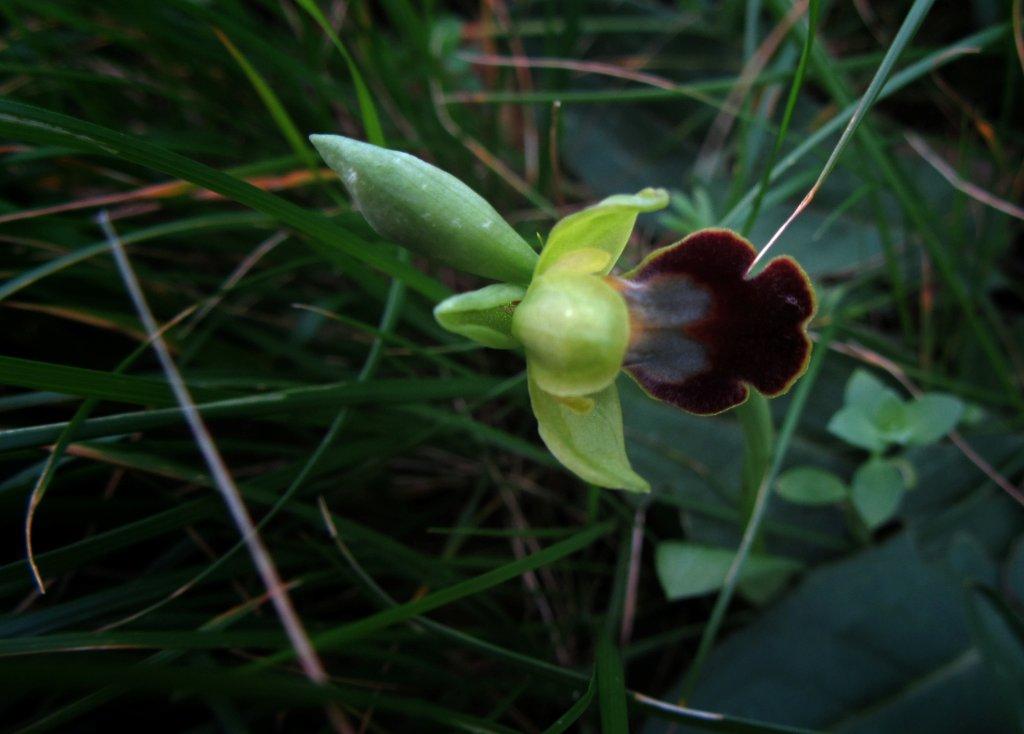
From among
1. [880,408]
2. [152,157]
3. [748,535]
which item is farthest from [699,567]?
[152,157]

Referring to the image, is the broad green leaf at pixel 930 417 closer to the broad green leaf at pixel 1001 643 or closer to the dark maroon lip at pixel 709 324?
the broad green leaf at pixel 1001 643

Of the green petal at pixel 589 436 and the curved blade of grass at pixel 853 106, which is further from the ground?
the curved blade of grass at pixel 853 106

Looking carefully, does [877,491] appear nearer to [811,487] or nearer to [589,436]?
[811,487]

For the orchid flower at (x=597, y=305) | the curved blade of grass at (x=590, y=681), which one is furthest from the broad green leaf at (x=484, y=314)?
the curved blade of grass at (x=590, y=681)

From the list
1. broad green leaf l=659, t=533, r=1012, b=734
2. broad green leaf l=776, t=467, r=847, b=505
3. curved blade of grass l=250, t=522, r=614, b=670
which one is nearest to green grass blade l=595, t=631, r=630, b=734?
curved blade of grass l=250, t=522, r=614, b=670

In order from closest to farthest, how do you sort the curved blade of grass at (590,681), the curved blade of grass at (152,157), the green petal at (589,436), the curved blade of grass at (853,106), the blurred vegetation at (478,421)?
the green petal at (589,436)
the curved blade of grass at (152,157)
the curved blade of grass at (590,681)
the blurred vegetation at (478,421)
the curved blade of grass at (853,106)

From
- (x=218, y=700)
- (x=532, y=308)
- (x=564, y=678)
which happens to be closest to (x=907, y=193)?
(x=532, y=308)

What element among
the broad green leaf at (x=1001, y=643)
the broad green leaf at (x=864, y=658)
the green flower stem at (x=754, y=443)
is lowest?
the broad green leaf at (x=864, y=658)
